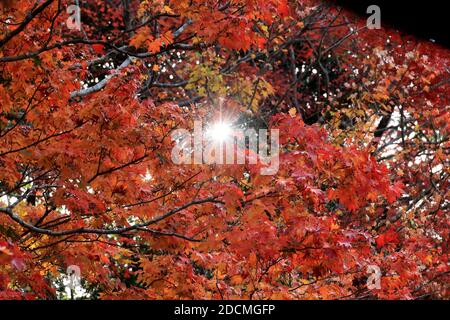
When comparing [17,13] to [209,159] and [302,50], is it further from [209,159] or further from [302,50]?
[302,50]

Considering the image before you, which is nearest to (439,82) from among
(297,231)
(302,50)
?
(302,50)

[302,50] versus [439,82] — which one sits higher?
[302,50]

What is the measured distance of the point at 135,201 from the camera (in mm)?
6379

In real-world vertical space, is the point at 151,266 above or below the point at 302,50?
below

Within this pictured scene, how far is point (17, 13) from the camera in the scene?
19.0ft

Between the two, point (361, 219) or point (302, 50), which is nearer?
point (361, 219)

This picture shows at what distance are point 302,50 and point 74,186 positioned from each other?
38.1 feet

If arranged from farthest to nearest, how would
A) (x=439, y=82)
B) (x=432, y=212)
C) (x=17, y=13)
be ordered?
(x=439, y=82)
(x=432, y=212)
(x=17, y=13)

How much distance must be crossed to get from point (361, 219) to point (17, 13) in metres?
8.27

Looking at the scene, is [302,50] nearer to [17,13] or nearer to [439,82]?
[439,82]
